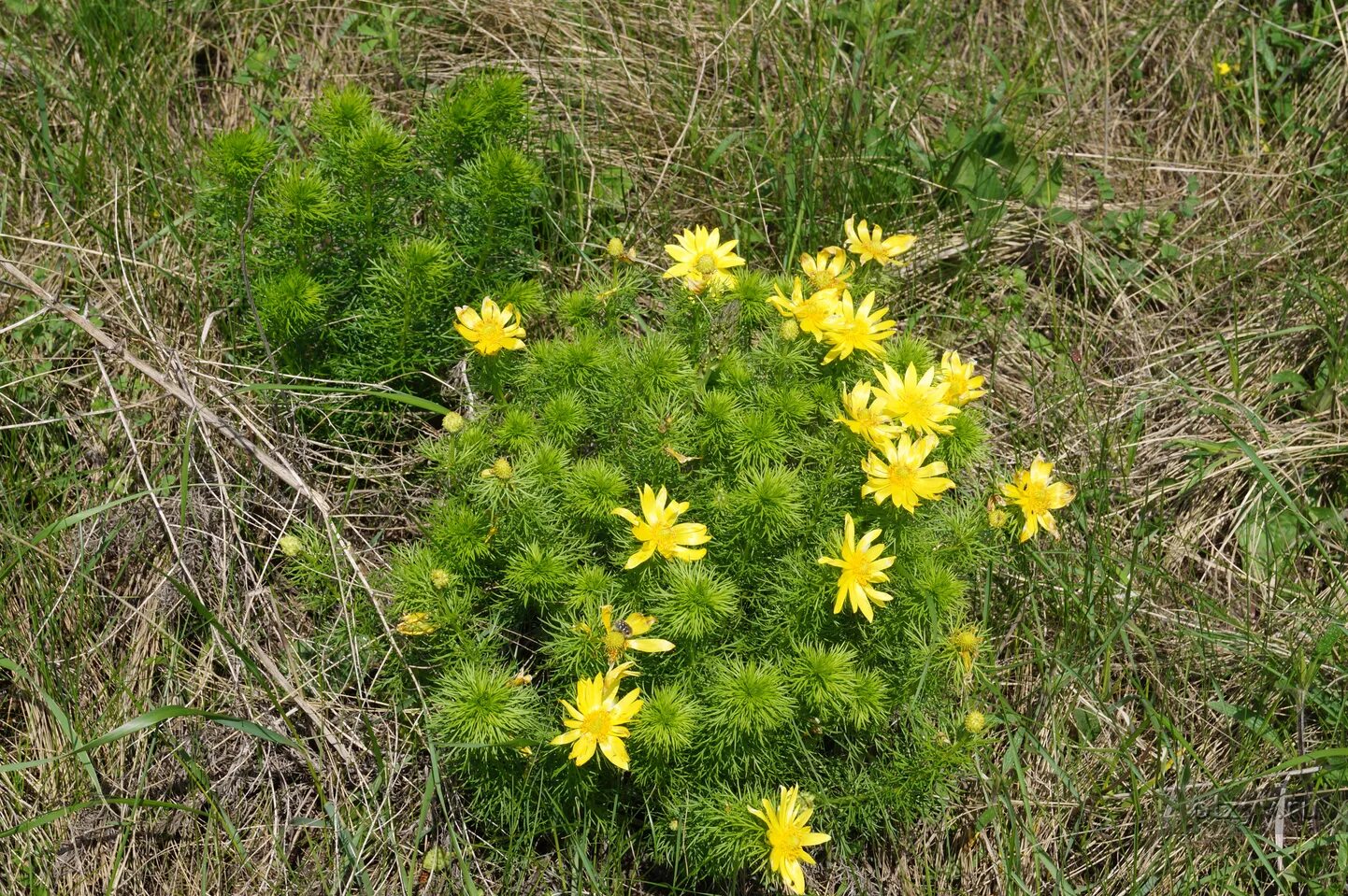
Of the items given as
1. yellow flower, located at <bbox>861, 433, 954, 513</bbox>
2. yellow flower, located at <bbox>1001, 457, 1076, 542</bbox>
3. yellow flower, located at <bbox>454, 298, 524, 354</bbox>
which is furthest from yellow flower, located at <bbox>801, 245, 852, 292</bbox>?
yellow flower, located at <bbox>454, 298, 524, 354</bbox>

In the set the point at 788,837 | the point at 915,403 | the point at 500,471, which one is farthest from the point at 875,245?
the point at 788,837

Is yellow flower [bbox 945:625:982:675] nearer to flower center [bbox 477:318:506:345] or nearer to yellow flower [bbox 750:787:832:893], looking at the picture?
yellow flower [bbox 750:787:832:893]

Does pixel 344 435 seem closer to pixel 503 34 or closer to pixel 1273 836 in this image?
pixel 503 34

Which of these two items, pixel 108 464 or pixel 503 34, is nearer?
pixel 108 464

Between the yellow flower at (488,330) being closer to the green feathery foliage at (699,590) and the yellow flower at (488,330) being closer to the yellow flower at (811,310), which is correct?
the green feathery foliage at (699,590)

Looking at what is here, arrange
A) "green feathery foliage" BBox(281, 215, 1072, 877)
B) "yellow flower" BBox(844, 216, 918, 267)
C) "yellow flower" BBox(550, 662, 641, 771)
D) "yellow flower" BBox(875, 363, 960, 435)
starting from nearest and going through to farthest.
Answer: "yellow flower" BBox(550, 662, 641, 771), "green feathery foliage" BBox(281, 215, 1072, 877), "yellow flower" BBox(875, 363, 960, 435), "yellow flower" BBox(844, 216, 918, 267)

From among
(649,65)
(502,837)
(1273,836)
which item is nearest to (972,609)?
(1273,836)
